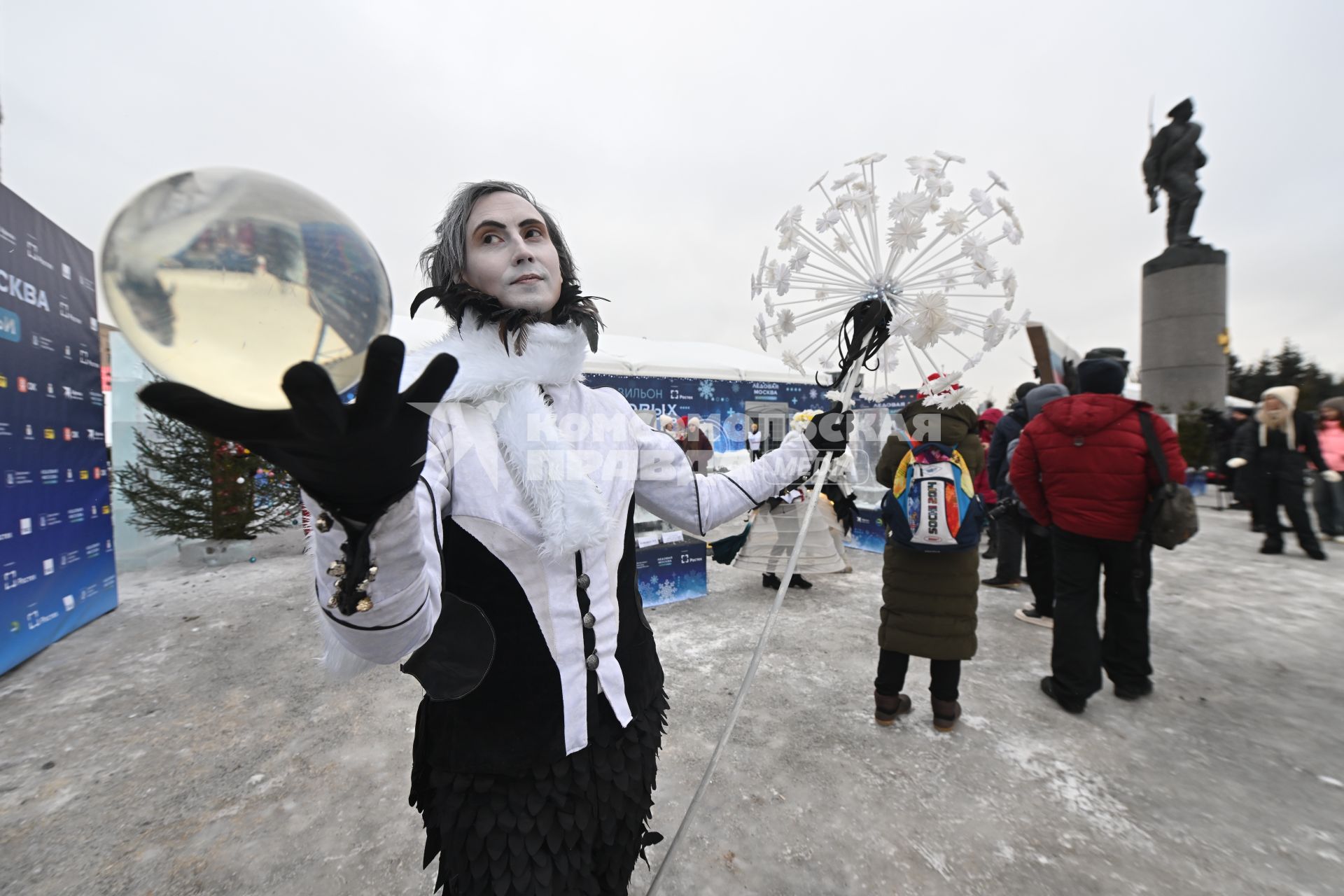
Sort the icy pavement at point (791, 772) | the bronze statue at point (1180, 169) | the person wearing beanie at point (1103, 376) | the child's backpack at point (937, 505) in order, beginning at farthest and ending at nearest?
the bronze statue at point (1180, 169)
the person wearing beanie at point (1103, 376)
the child's backpack at point (937, 505)
the icy pavement at point (791, 772)

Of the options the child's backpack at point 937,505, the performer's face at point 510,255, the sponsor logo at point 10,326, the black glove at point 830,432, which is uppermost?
the sponsor logo at point 10,326

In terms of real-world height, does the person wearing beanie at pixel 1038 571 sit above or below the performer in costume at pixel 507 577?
below

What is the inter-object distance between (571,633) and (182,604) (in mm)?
5571

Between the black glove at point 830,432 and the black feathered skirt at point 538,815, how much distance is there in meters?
0.89

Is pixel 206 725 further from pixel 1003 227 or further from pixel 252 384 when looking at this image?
pixel 1003 227

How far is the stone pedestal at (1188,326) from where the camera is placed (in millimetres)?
10492

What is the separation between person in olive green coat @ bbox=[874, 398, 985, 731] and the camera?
8.77ft

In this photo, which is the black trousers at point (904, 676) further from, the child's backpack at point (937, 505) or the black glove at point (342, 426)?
the black glove at point (342, 426)

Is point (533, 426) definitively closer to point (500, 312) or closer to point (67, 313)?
point (500, 312)

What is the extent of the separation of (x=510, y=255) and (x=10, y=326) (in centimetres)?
474

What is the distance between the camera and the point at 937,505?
263cm

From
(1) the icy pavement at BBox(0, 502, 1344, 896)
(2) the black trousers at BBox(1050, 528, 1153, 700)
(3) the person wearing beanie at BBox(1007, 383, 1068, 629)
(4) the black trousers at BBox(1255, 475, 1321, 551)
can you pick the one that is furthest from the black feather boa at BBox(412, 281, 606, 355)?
(4) the black trousers at BBox(1255, 475, 1321, 551)

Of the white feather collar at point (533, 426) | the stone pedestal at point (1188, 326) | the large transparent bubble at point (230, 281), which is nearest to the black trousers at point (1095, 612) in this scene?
the white feather collar at point (533, 426)

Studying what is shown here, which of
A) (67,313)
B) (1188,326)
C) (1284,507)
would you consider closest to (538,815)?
(67,313)
